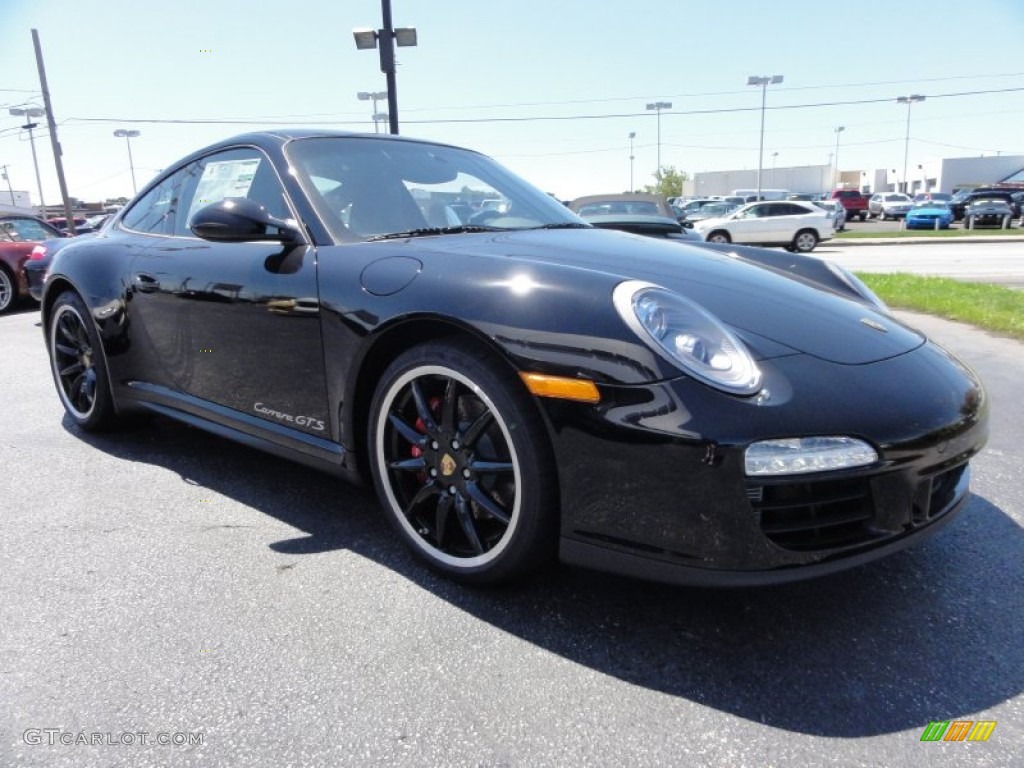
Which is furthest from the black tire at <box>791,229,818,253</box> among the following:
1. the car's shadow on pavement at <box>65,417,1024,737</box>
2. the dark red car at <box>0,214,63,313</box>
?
the car's shadow on pavement at <box>65,417,1024,737</box>

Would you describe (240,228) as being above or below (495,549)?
above

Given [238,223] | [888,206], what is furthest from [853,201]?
[238,223]

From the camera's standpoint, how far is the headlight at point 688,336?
175 centimetres

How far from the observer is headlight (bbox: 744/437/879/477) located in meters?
1.65

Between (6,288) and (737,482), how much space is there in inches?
413

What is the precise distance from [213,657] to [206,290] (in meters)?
1.45

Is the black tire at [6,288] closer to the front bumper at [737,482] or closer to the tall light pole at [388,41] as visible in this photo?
the tall light pole at [388,41]

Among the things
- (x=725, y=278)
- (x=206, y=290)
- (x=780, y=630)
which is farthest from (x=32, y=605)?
(x=725, y=278)

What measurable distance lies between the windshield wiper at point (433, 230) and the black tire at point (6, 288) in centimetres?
901

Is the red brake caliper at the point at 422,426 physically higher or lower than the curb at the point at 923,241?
higher

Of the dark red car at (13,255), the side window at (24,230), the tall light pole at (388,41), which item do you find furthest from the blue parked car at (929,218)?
the dark red car at (13,255)

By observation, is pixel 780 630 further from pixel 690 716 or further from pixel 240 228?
pixel 240 228

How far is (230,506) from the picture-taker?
2.88 m

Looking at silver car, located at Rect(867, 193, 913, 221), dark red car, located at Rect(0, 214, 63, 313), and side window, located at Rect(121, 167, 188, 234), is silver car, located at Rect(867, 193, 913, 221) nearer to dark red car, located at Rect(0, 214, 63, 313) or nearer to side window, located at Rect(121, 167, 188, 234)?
A: dark red car, located at Rect(0, 214, 63, 313)
